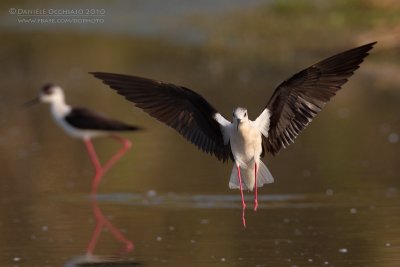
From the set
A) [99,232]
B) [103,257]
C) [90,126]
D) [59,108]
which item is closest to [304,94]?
[103,257]

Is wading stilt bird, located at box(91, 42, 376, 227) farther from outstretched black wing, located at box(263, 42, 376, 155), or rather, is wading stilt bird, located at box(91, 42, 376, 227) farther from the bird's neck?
the bird's neck

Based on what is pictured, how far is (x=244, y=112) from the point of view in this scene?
7492 mm

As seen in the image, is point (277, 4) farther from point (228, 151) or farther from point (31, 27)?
point (228, 151)

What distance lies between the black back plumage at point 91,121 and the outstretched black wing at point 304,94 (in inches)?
155

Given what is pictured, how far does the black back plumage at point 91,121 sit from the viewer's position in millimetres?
11754

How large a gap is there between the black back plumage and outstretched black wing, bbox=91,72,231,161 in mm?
3798

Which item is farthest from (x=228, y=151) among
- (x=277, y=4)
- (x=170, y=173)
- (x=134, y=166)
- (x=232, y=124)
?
(x=277, y=4)

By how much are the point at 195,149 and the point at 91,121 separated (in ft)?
3.77

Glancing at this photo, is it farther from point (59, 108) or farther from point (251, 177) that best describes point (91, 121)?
point (251, 177)

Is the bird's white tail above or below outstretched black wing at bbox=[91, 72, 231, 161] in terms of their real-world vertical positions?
below

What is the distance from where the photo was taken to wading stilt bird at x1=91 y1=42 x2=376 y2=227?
7617mm

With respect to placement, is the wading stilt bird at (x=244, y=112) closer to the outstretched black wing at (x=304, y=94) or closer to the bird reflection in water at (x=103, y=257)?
the outstretched black wing at (x=304, y=94)

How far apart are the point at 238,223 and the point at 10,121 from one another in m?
6.74

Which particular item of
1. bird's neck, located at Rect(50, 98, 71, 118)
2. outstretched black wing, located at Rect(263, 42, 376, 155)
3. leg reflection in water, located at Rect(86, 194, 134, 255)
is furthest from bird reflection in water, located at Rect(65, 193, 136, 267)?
bird's neck, located at Rect(50, 98, 71, 118)
